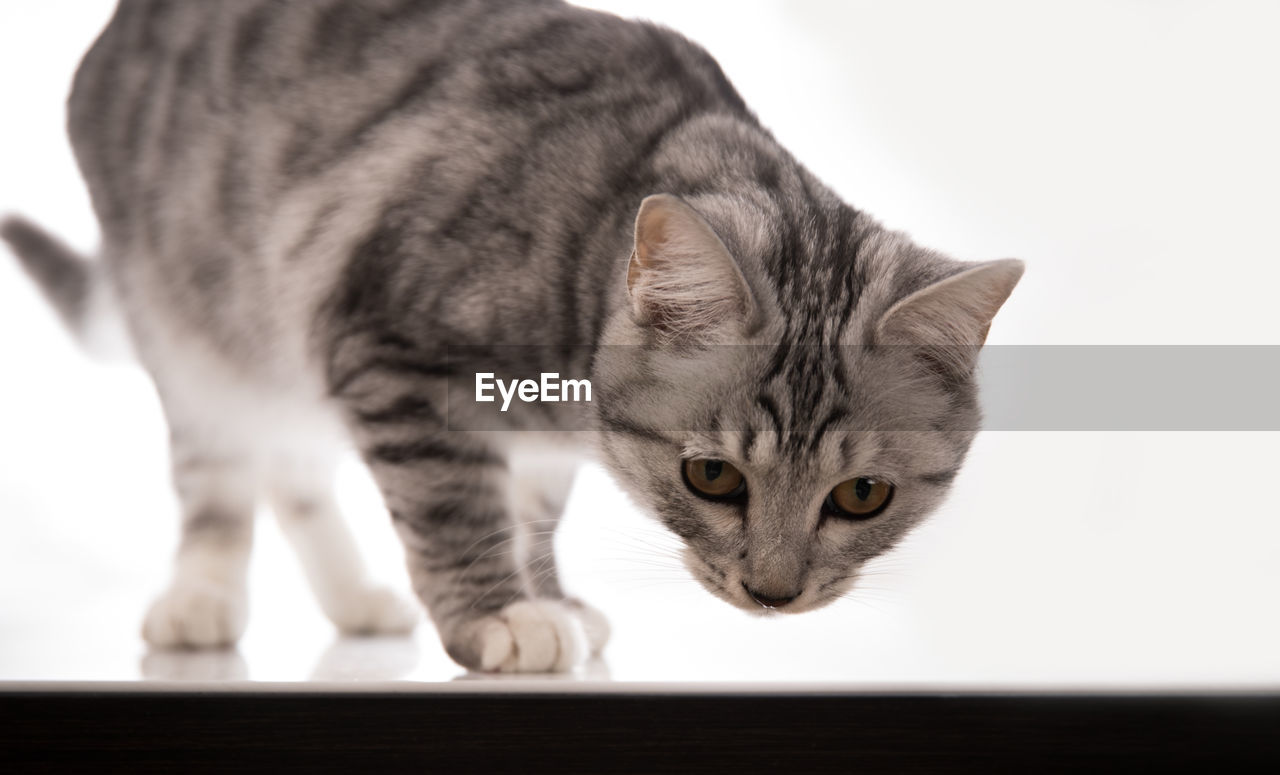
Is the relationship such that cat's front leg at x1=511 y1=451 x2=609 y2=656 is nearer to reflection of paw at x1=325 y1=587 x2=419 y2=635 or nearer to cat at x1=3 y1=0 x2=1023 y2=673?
cat at x1=3 y1=0 x2=1023 y2=673

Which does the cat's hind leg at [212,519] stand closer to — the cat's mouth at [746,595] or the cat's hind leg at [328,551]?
the cat's hind leg at [328,551]

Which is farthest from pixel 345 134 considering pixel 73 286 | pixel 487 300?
pixel 73 286

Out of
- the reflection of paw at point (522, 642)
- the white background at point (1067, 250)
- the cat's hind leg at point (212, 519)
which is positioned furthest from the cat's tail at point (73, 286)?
the reflection of paw at point (522, 642)

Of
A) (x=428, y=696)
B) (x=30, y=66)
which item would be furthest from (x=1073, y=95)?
(x=30, y=66)

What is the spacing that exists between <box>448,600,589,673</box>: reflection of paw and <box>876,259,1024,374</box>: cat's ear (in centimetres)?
58

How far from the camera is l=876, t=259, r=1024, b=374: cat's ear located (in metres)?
1.36

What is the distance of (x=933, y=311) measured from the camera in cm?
142

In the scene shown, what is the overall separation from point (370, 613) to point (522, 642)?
52 centimetres

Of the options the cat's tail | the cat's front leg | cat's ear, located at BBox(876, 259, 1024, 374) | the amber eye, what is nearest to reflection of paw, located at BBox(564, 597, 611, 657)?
the cat's front leg

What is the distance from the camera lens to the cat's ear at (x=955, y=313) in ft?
4.45

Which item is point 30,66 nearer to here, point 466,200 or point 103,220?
point 103,220

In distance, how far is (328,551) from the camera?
210cm

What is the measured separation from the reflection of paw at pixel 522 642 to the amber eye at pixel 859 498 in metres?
0.41

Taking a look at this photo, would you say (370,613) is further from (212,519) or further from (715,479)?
(715,479)
